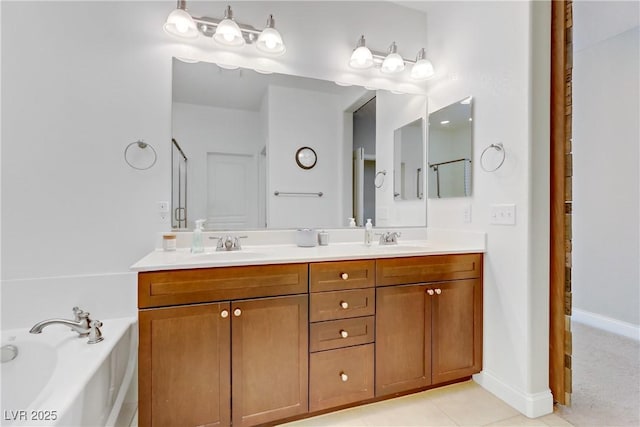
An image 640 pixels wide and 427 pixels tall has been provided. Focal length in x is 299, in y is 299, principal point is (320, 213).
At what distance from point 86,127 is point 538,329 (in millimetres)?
2723

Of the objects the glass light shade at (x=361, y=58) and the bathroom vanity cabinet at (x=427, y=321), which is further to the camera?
the glass light shade at (x=361, y=58)

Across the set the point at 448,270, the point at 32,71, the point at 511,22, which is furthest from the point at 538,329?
the point at 32,71

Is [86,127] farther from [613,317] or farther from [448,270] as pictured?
[613,317]

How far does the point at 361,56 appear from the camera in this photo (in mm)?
2164

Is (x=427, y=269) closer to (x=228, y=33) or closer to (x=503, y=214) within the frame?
(x=503, y=214)

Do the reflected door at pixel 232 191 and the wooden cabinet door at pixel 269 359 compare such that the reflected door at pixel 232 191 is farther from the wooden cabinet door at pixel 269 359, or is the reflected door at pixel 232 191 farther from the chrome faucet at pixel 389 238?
the chrome faucet at pixel 389 238

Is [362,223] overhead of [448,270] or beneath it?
overhead

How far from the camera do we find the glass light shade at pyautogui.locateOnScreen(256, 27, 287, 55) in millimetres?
1899

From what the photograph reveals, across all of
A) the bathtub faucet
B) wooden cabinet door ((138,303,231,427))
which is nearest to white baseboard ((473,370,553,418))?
wooden cabinet door ((138,303,231,427))

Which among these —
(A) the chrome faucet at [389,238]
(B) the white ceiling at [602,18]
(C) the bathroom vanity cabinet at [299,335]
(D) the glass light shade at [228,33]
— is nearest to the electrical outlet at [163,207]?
(C) the bathroom vanity cabinet at [299,335]

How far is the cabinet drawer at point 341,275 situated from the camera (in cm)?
150

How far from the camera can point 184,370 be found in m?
1.30

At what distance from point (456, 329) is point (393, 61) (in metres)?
1.91

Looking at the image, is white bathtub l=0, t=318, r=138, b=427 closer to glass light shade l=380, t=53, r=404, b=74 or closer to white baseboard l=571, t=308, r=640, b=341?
glass light shade l=380, t=53, r=404, b=74
